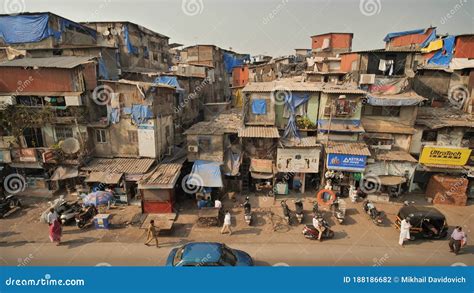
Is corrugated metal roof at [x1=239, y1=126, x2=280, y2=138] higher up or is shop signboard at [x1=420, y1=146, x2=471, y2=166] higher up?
corrugated metal roof at [x1=239, y1=126, x2=280, y2=138]

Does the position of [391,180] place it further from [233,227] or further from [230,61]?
[230,61]

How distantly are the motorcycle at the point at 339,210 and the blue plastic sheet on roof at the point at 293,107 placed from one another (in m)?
6.28

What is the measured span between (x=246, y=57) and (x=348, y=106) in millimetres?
38286

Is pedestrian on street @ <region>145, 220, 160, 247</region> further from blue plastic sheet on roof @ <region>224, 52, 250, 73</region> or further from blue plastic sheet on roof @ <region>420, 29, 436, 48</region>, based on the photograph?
blue plastic sheet on roof @ <region>224, 52, 250, 73</region>

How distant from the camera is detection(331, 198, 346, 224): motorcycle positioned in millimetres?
16391

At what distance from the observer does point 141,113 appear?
18172 mm

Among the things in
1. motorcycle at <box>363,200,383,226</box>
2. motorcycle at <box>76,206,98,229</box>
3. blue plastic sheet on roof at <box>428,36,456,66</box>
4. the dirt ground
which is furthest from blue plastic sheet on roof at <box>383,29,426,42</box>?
motorcycle at <box>76,206,98,229</box>

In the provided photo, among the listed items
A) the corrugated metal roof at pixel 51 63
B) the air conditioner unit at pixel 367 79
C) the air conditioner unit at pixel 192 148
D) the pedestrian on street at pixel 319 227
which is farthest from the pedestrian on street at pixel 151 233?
the air conditioner unit at pixel 367 79

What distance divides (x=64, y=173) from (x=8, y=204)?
12.9ft

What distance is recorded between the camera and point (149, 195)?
17109mm

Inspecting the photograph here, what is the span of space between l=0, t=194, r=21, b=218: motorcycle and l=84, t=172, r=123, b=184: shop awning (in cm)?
559

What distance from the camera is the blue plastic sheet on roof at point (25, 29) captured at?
22.2m

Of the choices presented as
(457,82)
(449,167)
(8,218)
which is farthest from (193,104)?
(457,82)

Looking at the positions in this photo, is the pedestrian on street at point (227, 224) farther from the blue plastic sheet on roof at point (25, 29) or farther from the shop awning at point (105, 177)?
the blue plastic sheet on roof at point (25, 29)
